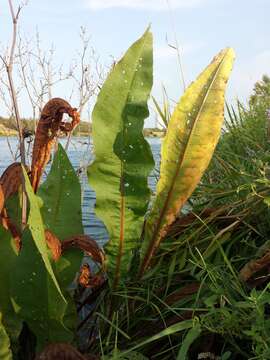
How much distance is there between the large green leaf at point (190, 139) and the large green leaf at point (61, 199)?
224 millimetres

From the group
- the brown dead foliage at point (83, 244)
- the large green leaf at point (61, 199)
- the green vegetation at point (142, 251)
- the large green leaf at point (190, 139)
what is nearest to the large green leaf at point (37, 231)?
the green vegetation at point (142, 251)

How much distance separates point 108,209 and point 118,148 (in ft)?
0.58

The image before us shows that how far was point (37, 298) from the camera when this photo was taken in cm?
134

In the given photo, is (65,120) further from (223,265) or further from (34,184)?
(223,265)

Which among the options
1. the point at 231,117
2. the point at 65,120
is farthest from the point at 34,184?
the point at 231,117

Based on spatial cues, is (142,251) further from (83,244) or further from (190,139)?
(190,139)

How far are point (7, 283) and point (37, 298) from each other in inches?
4.5

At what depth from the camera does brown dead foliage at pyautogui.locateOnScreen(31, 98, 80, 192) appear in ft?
4.85

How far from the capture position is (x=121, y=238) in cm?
149

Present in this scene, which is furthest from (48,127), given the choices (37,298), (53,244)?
(37,298)

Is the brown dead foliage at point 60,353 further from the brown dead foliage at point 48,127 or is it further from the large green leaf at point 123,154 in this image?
the brown dead foliage at point 48,127

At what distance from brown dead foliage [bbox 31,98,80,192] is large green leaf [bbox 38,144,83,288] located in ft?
0.19

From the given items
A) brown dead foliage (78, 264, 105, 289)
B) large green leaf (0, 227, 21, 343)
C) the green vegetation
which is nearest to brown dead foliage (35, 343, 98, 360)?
the green vegetation

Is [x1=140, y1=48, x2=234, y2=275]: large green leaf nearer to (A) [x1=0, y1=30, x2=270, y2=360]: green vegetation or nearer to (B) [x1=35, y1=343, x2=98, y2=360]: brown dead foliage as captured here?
(A) [x1=0, y1=30, x2=270, y2=360]: green vegetation
